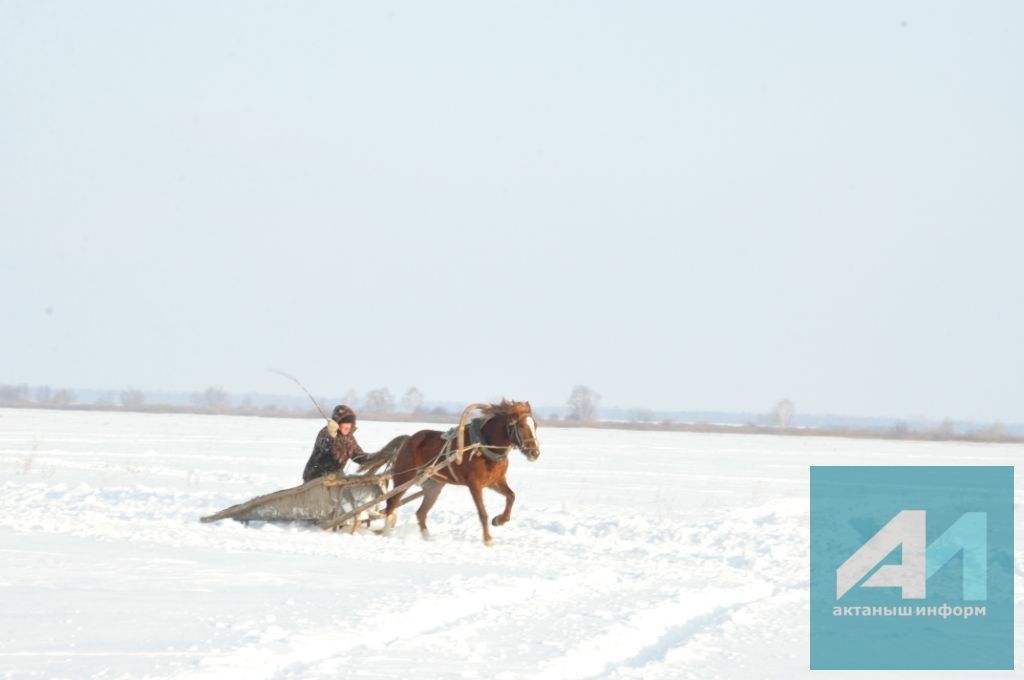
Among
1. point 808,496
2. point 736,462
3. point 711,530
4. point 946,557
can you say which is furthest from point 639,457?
point 946,557

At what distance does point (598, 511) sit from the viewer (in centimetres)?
1716

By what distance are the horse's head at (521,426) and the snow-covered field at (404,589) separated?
3.22 ft

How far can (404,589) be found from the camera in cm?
959

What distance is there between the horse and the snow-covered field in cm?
41

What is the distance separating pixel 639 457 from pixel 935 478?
28.5ft

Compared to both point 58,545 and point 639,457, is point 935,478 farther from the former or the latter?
point 58,545

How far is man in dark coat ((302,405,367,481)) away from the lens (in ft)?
45.5

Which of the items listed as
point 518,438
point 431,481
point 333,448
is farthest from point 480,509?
point 333,448

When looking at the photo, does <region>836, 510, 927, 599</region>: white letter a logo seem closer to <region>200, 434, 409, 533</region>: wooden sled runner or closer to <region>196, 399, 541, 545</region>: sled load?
<region>196, 399, 541, 545</region>: sled load

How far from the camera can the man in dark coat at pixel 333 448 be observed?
547 inches

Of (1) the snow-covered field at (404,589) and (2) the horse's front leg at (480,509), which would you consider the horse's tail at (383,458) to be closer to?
→ (1) the snow-covered field at (404,589)

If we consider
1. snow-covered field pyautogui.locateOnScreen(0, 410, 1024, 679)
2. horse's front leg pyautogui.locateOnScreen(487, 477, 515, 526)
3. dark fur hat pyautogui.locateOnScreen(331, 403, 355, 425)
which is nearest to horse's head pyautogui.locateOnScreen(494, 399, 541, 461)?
horse's front leg pyautogui.locateOnScreen(487, 477, 515, 526)

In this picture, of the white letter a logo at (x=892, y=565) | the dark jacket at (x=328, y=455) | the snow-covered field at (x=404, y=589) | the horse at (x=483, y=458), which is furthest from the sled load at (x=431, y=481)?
the white letter a logo at (x=892, y=565)

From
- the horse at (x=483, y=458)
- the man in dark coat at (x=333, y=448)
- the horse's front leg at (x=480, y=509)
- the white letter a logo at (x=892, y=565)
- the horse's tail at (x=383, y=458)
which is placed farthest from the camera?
the horse's tail at (x=383, y=458)
